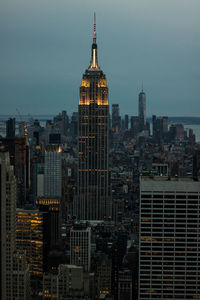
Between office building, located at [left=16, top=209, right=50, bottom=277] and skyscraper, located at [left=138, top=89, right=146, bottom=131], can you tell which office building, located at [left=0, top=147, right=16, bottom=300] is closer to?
office building, located at [left=16, top=209, right=50, bottom=277]

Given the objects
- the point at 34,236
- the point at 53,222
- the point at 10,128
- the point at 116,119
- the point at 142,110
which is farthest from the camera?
the point at 116,119

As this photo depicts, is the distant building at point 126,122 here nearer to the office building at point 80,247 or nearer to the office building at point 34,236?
the office building at point 34,236

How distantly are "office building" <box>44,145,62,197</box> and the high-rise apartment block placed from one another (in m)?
16.9

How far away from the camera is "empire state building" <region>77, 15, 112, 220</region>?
3669cm

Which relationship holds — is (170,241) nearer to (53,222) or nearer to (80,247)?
(80,247)

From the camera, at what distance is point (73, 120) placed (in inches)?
1387

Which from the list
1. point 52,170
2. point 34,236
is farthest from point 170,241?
point 52,170

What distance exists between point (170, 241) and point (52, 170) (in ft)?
67.5

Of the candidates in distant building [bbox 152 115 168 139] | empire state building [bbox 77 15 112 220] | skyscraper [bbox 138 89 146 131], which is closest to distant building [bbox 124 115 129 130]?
skyscraper [bbox 138 89 146 131]

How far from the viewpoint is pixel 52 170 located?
116ft

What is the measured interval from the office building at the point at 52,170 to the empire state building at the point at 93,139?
158 cm

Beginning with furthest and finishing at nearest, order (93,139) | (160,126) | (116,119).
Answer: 1. (93,139)
2. (116,119)
3. (160,126)

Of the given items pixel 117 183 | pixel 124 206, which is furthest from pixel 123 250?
pixel 117 183

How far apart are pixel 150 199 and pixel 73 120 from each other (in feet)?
67.0
